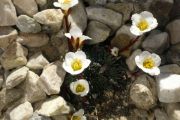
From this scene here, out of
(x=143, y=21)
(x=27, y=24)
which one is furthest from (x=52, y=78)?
(x=143, y=21)

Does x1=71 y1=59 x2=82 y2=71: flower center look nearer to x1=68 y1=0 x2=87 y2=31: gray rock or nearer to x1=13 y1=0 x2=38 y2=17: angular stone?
x1=68 y1=0 x2=87 y2=31: gray rock

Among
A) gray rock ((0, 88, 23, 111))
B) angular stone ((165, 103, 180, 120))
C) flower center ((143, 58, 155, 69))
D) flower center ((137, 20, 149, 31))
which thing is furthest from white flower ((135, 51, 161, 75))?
gray rock ((0, 88, 23, 111))

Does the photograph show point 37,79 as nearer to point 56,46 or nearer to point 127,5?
point 56,46

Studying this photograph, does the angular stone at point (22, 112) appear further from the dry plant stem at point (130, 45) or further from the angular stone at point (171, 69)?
the angular stone at point (171, 69)

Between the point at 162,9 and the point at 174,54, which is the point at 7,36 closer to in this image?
the point at 162,9

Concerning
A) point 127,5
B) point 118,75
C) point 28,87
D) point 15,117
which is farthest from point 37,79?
point 127,5

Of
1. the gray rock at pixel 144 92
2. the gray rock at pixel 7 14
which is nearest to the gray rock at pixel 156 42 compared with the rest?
the gray rock at pixel 144 92
